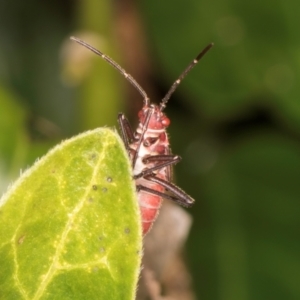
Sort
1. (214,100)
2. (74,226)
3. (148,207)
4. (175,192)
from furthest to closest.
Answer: (214,100)
(175,192)
(148,207)
(74,226)

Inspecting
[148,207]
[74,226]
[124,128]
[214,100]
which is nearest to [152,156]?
[124,128]

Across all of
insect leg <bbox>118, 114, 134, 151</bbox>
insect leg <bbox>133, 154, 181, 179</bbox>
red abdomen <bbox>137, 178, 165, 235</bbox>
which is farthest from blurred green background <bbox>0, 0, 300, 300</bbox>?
red abdomen <bbox>137, 178, 165, 235</bbox>

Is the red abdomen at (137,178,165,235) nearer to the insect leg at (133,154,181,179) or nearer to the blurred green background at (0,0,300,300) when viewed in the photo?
the insect leg at (133,154,181,179)

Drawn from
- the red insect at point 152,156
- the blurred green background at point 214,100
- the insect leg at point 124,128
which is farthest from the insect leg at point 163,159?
the blurred green background at point 214,100

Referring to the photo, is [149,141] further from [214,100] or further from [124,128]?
[214,100]

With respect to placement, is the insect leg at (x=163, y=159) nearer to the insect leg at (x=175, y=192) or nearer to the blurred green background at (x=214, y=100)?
the insect leg at (x=175, y=192)

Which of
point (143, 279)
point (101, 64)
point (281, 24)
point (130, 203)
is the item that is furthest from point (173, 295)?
point (281, 24)
